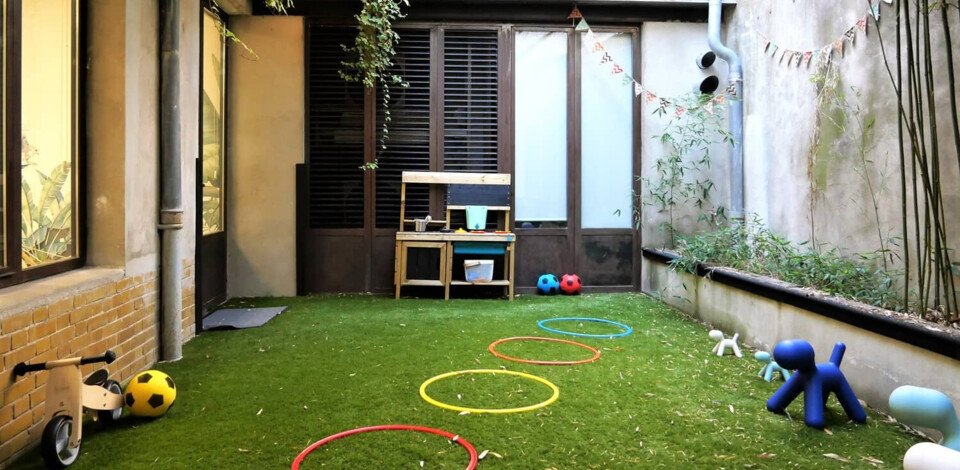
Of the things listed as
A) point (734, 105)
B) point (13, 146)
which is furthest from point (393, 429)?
point (734, 105)

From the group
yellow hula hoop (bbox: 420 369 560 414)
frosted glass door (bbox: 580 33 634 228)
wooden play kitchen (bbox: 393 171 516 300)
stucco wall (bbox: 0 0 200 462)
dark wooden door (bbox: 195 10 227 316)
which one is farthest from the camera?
frosted glass door (bbox: 580 33 634 228)

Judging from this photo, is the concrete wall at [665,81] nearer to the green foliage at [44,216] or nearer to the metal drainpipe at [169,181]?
the metal drainpipe at [169,181]

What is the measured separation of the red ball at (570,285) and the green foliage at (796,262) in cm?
108

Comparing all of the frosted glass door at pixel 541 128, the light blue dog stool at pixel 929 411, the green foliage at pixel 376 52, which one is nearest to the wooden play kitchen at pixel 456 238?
the frosted glass door at pixel 541 128

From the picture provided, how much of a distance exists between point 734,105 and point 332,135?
4011 mm

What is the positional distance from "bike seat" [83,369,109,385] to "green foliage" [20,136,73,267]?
2.00ft

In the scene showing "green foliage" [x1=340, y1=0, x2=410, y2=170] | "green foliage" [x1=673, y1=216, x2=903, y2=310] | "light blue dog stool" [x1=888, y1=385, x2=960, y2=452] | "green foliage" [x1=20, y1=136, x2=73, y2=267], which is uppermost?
"green foliage" [x1=340, y1=0, x2=410, y2=170]

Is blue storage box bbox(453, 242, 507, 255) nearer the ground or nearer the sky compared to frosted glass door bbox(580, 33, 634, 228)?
nearer the ground

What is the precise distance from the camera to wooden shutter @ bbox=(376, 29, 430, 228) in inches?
257

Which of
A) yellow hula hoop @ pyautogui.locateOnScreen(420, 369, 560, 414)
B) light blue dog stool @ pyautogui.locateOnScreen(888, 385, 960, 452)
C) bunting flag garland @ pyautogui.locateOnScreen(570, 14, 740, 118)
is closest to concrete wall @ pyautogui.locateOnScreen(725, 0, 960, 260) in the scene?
bunting flag garland @ pyautogui.locateOnScreen(570, 14, 740, 118)

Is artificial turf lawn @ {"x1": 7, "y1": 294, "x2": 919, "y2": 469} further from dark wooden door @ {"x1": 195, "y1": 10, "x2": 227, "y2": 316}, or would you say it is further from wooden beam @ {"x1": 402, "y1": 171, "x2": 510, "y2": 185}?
wooden beam @ {"x1": 402, "y1": 171, "x2": 510, "y2": 185}

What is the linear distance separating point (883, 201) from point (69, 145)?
4572 mm

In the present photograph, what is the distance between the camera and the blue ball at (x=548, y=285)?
6492mm

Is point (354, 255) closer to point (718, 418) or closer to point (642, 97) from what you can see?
point (642, 97)
